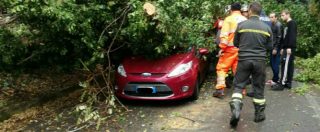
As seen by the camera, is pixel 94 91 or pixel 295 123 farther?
pixel 94 91

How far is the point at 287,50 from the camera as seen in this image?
939 cm

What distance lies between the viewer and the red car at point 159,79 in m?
8.56

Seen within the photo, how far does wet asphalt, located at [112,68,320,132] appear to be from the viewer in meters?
7.46

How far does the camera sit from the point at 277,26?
9734 millimetres

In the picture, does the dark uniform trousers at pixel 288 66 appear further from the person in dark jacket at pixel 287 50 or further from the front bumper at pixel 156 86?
the front bumper at pixel 156 86

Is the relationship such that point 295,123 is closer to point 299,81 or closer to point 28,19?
point 299,81

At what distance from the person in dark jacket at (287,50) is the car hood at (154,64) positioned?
2.14 metres

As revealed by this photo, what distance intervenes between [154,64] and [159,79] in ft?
1.60

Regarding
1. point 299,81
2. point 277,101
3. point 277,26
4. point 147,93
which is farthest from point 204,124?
point 299,81

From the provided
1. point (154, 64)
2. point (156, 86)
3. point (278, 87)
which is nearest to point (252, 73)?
point (156, 86)

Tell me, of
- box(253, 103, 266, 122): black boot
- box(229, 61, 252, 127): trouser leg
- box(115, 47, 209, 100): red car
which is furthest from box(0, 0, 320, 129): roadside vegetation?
box(253, 103, 266, 122): black boot

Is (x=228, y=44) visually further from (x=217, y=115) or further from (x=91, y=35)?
(x=91, y=35)

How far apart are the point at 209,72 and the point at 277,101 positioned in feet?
9.17

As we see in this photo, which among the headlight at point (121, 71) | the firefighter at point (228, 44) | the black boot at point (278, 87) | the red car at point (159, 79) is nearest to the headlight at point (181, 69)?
the red car at point (159, 79)
